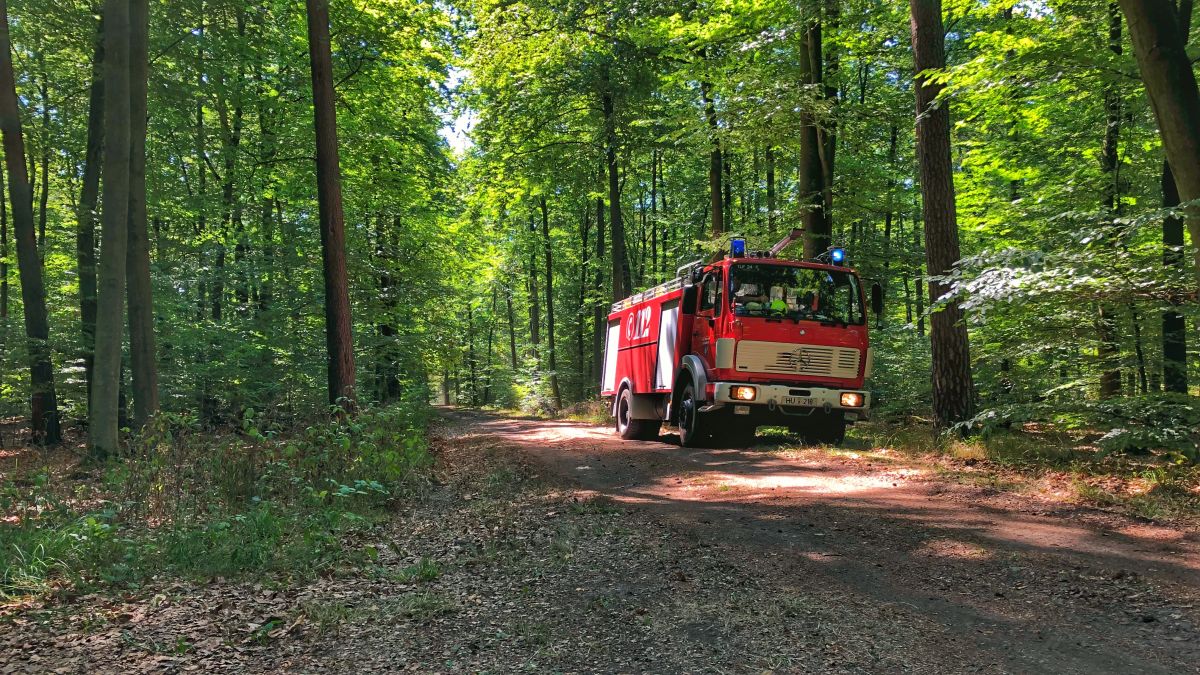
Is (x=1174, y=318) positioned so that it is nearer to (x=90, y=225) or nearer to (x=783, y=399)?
(x=783, y=399)

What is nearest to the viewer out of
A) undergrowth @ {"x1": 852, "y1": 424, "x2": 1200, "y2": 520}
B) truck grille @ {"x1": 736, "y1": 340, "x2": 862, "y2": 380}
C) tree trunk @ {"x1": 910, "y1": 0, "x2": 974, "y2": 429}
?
undergrowth @ {"x1": 852, "y1": 424, "x2": 1200, "y2": 520}

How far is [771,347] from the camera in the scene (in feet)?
33.4

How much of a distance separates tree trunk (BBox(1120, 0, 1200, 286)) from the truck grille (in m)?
4.68

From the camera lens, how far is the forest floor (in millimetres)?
3375

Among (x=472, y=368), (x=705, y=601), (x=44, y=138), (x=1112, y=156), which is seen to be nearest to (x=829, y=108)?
(x=1112, y=156)

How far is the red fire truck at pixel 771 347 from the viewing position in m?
10.1

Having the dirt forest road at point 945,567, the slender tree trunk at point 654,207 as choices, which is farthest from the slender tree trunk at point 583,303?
the dirt forest road at point 945,567

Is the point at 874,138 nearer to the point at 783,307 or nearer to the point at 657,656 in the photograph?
the point at 783,307

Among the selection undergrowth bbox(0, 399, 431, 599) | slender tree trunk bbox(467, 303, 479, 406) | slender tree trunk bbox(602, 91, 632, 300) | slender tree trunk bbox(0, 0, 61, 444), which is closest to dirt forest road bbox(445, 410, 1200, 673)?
undergrowth bbox(0, 399, 431, 599)

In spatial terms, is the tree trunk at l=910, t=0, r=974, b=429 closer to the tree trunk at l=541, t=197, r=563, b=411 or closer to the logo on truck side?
the logo on truck side

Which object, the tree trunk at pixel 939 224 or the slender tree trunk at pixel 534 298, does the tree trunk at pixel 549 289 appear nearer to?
the slender tree trunk at pixel 534 298

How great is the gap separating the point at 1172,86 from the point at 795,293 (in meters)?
5.11

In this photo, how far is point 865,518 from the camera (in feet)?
19.0

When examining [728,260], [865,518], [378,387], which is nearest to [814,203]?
[728,260]
